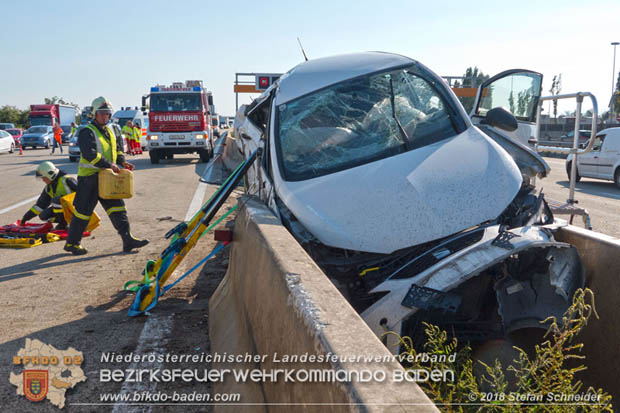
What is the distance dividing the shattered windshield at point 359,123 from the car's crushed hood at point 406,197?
0.64ft

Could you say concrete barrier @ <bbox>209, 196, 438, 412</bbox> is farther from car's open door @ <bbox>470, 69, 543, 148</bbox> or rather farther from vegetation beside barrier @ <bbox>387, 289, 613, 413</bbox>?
car's open door @ <bbox>470, 69, 543, 148</bbox>

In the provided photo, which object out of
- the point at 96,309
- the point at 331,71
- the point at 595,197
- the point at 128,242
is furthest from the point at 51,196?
the point at 595,197

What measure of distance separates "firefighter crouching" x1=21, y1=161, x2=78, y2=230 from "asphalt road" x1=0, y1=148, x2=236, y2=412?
60 cm

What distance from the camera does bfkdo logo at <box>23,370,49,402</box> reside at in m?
3.24

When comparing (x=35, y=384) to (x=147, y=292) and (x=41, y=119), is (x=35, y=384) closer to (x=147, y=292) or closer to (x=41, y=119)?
(x=147, y=292)

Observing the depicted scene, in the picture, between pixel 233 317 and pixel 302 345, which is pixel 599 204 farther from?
pixel 302 345

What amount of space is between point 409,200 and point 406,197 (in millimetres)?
41

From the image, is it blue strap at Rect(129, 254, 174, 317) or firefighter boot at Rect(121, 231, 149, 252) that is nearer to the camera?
blue strap at Rect(129, 254, 174, 317)

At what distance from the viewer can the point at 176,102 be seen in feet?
73.5

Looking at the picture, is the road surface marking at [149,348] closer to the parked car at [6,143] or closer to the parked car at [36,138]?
the parked car at [6,143]

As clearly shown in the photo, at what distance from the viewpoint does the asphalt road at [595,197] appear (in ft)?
29.6

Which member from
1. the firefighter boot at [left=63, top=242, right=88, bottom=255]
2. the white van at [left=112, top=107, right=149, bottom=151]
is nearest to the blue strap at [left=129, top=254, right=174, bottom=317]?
the firefighter boot at [left=63, top=242, right=88, bottom=255]

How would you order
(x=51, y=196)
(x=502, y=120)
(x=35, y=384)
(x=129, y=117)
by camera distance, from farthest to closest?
(x=129, y=117)
(x=51, y=196)
(x=502, y=120)
(x=35, y=384)

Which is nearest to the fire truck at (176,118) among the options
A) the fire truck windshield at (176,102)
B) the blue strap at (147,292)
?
the fire truck windshield at (176,102)
